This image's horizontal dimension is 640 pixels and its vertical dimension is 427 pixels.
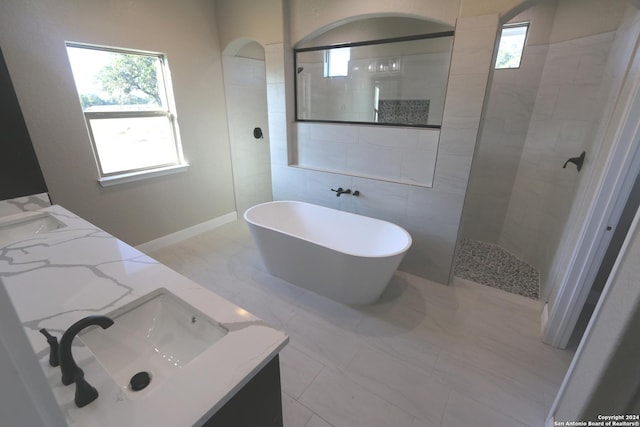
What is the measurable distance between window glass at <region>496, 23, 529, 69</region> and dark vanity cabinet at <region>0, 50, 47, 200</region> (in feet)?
12.8

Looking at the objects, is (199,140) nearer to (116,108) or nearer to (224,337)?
(116,108)

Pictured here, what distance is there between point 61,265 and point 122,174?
1759mm

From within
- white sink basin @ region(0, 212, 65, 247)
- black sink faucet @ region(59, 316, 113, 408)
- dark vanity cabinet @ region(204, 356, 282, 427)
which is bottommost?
dark vanity cabinet @ region(204, 356, 282, 427)

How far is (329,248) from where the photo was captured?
2.10m

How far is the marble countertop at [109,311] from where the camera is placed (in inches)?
27.5

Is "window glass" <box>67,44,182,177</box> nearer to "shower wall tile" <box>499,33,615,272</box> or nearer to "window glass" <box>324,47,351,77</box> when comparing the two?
"window glass" <box>324,47,351,77</box>

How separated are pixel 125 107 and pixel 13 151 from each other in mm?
1044

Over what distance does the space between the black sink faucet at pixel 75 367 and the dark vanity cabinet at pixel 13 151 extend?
1805mm

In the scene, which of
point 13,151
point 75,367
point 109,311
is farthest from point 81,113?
point 75,367

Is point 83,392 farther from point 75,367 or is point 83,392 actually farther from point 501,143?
point 501,143

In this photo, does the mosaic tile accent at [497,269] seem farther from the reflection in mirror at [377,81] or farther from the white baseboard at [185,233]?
the white baseboard at [185,233]

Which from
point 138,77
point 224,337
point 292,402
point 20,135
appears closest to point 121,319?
point 224,337

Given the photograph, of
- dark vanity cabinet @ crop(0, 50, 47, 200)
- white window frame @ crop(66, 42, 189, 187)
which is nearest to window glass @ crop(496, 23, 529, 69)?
white window frame @ crop(66, 42, 189, 187)

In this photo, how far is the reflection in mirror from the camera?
7.90 ft
